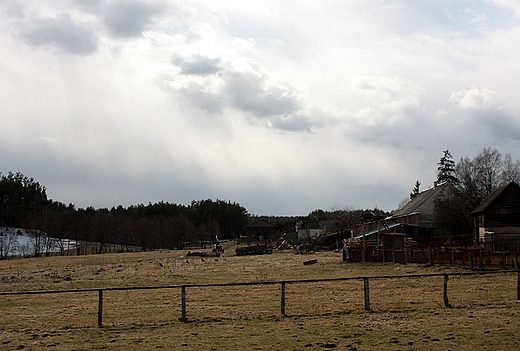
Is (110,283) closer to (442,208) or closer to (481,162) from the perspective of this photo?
(442,208)

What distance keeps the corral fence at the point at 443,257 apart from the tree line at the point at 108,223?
8282 cm

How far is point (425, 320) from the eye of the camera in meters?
12.5

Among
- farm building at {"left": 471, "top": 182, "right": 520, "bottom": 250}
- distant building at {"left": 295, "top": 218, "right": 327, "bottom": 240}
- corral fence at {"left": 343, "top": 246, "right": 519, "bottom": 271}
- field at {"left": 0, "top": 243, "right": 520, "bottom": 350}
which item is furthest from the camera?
distant building at {"left": 295, "top": 218, "right": 327, "bottom": 240}

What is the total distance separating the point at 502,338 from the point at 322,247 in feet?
198

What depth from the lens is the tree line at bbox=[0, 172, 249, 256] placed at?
11938 centimetres

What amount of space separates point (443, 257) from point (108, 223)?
112m

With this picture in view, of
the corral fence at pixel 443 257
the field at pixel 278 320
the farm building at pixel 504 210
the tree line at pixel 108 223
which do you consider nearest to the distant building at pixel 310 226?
the tree line at pixel 108 223

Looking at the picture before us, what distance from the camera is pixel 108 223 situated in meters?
127

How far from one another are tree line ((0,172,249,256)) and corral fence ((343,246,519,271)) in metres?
82.8

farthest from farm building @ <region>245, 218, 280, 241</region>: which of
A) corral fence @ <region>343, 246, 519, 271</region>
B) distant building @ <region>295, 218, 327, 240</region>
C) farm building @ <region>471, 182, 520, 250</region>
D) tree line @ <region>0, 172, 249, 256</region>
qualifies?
corral fence @ <region>343, 246, 519, 271</region>

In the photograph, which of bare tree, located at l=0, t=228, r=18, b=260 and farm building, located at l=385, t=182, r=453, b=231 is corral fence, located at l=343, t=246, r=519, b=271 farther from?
bare tree, located at l=0, t=228, r=18, b=260

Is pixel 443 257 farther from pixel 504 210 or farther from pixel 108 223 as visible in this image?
pixel 108 223

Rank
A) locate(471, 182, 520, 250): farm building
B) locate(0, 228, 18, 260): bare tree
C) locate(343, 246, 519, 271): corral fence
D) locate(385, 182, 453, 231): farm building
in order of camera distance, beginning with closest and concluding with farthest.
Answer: locate(343, 246, 519, 271): corral fence, locate(471, 182, 520, 250): farm building, locate(385, 182, 453, 231): farm building, locate(0, 228, 18, 260): bare tree

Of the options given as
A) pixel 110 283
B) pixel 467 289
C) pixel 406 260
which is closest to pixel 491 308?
pixel 467 289
